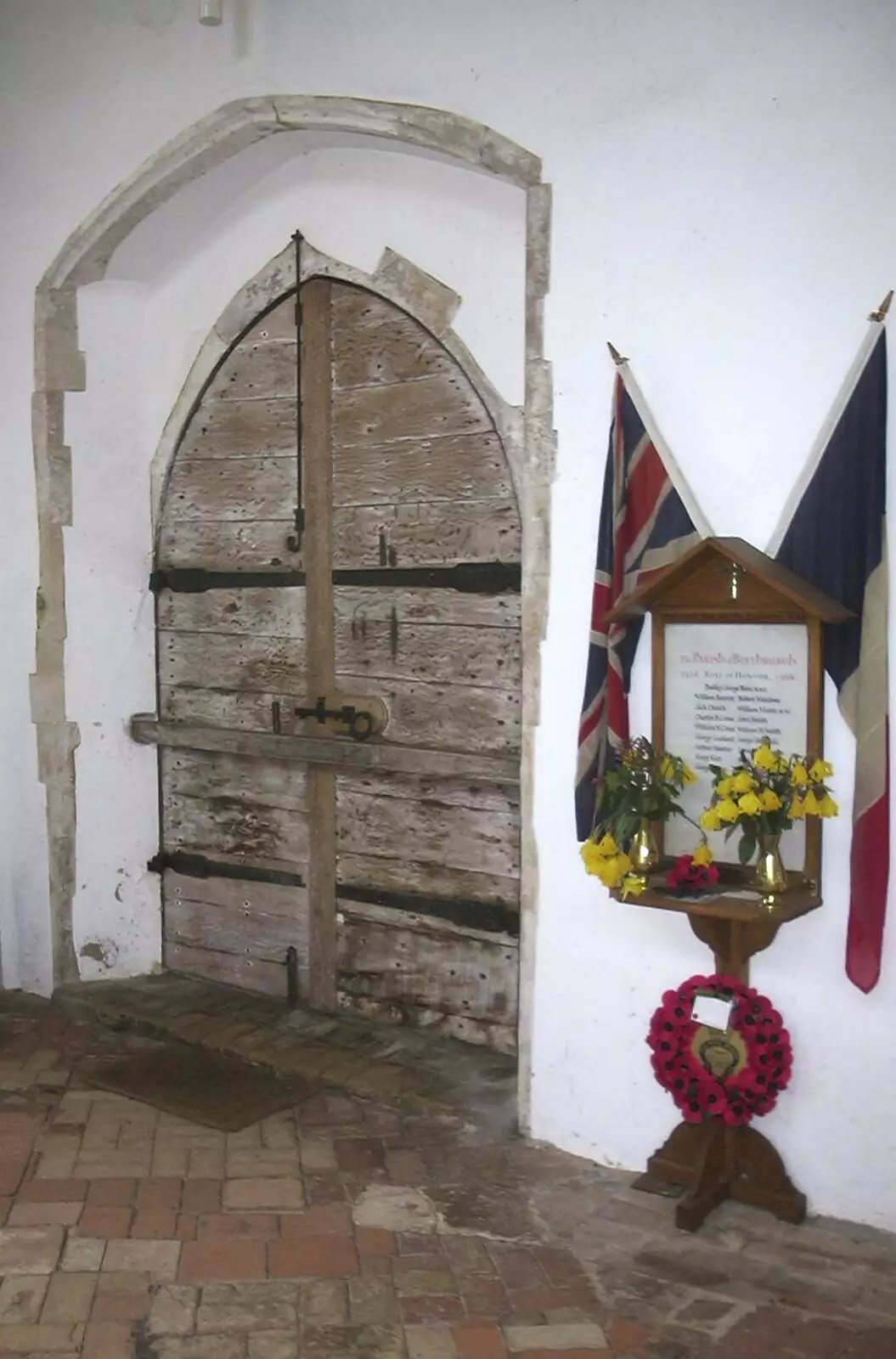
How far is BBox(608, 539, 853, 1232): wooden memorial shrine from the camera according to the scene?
304cm

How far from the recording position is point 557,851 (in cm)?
356

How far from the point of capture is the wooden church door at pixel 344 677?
13.9ft

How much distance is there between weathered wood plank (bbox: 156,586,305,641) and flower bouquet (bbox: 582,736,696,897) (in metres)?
1.77

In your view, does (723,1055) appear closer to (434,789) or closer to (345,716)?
(434,789)

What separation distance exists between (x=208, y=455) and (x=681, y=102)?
2.28 meters

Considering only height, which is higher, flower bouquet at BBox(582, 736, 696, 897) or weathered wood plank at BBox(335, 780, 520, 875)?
flower bouquet at BBox(582, 736, 696, 897)

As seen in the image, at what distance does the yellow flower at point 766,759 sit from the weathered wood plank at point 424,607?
1211 millimetres

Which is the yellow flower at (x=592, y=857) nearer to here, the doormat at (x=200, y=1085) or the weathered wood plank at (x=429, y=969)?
the weathered wood plank at (x=429, y=969)

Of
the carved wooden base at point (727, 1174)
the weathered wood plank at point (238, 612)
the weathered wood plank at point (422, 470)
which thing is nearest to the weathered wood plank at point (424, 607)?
the weathered wood plank at point (238, 612)

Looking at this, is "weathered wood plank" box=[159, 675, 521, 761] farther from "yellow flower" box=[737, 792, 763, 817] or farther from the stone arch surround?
"yellow flower" box=[737, 792, 763, 817]

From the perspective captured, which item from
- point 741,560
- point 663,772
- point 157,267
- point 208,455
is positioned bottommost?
point 663,772

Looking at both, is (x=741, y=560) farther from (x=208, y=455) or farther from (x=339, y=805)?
(x=208, y=455)

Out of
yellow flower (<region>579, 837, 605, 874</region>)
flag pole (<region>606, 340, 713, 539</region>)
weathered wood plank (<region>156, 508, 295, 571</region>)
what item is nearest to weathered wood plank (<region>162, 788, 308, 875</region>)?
weathered wood plank (<region>156, 508, 295, 571</region>)

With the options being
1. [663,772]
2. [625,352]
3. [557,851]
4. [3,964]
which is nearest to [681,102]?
[625,352]
